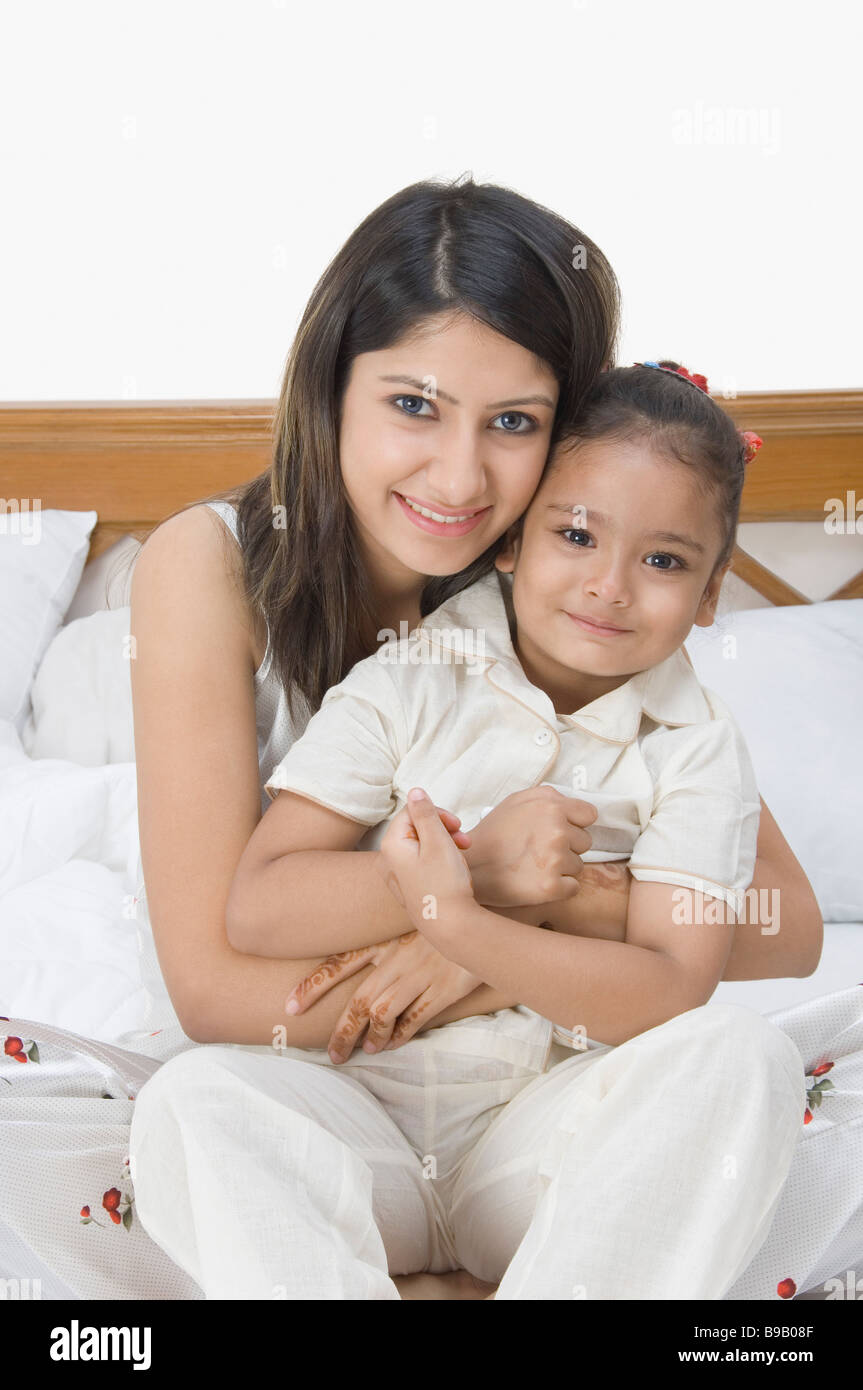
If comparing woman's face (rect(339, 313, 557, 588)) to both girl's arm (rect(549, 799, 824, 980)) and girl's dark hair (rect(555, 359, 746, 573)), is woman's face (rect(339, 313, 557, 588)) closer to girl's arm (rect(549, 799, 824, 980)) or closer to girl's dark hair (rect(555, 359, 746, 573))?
girl's dark hair (rect(555, 359, 746, 573))

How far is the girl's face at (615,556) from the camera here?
120cm

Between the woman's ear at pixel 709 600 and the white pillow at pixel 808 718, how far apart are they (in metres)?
0.67

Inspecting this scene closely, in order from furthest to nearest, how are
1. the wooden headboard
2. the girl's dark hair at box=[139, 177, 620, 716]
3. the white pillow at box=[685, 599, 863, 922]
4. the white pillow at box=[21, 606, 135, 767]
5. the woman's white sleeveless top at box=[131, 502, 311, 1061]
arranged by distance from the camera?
the wooden headboard
the white pillow at box=[21, 606, 135, 767]
the white pillow at box=[685, 599, 863, 922]
the woman's white sleeveless top at box=[131, 502, 311, 1061]
the girl's dark hair at box=[139, 177, 620, 716]

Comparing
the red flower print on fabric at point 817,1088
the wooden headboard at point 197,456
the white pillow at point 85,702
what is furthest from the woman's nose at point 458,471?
the wooden headboard at point 197,456

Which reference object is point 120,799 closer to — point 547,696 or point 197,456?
point 197,456

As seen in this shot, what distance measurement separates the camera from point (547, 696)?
125 centimetres

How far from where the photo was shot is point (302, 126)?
236 cm

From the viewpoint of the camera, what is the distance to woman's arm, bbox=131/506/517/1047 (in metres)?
1.17

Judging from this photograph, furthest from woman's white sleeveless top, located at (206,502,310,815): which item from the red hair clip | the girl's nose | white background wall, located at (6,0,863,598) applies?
white background wall, located at (6,0,863,598)

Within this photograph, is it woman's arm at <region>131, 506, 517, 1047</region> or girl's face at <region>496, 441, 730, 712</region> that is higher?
girl's face at <region>496, 441, 730, 712</region>

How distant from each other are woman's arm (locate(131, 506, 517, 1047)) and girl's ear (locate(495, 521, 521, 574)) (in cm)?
26
